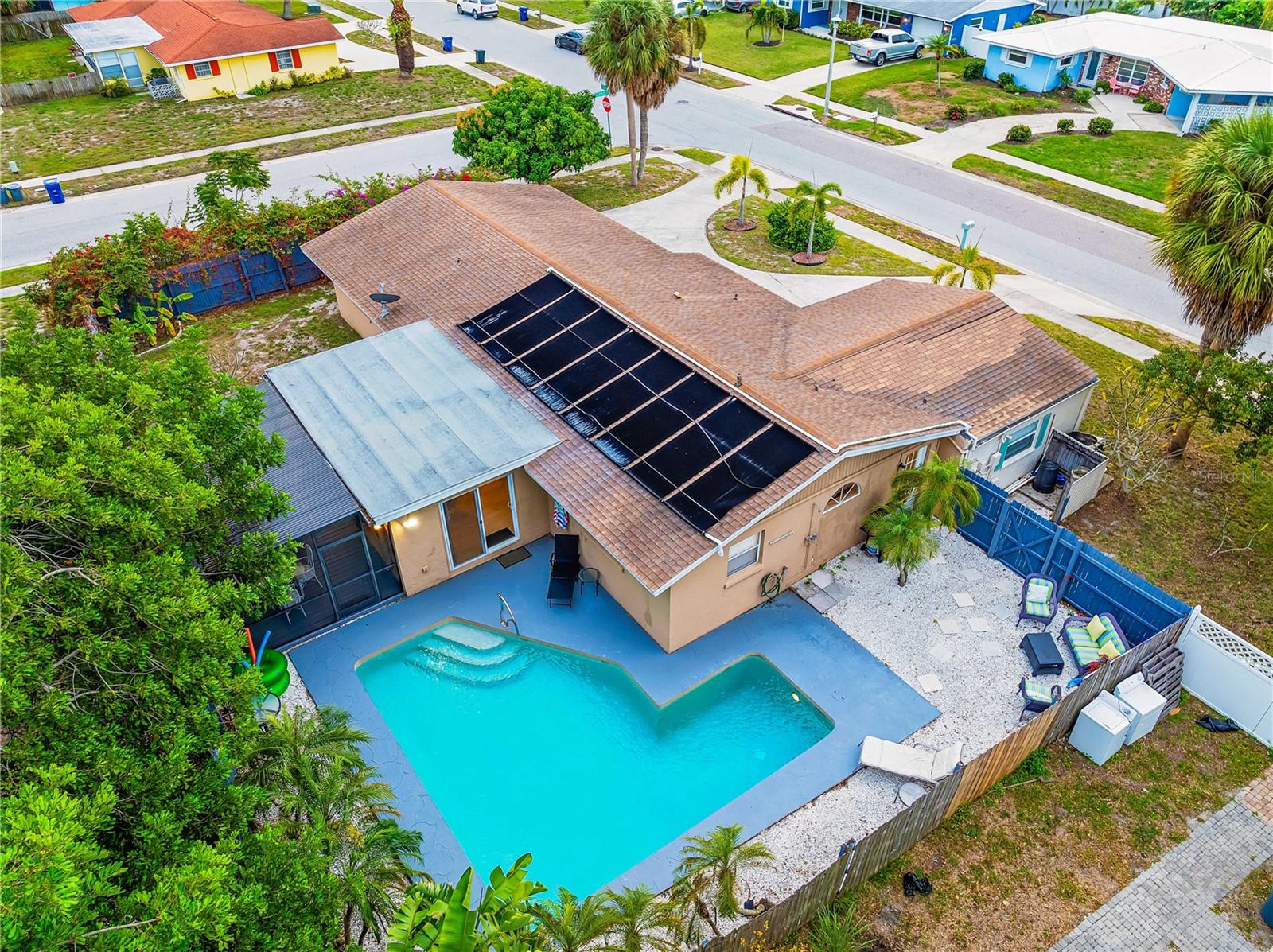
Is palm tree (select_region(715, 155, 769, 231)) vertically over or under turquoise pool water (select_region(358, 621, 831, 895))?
over

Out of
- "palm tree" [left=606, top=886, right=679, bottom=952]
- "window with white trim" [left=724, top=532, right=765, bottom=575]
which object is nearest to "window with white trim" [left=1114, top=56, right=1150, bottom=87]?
"window with white trim" [left=724, top=532, right=765, bottom=575]

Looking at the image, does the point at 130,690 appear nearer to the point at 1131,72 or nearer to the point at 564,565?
the point at 564,565

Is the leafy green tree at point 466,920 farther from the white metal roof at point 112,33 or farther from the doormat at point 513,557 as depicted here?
the white metal roof at point 112,33

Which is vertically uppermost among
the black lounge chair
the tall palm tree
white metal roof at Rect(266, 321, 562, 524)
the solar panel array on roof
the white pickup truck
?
the tall palm tree

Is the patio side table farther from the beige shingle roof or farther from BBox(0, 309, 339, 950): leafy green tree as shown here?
BBox(0, 309, 339, 950): leafy green tree

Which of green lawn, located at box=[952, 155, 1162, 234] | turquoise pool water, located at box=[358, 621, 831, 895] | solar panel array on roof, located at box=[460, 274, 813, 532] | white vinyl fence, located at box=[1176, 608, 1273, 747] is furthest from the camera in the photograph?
green lawn, located at box=[952, 155, 1162, 234]

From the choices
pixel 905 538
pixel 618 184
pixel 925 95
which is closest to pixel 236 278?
pixel 618 184
